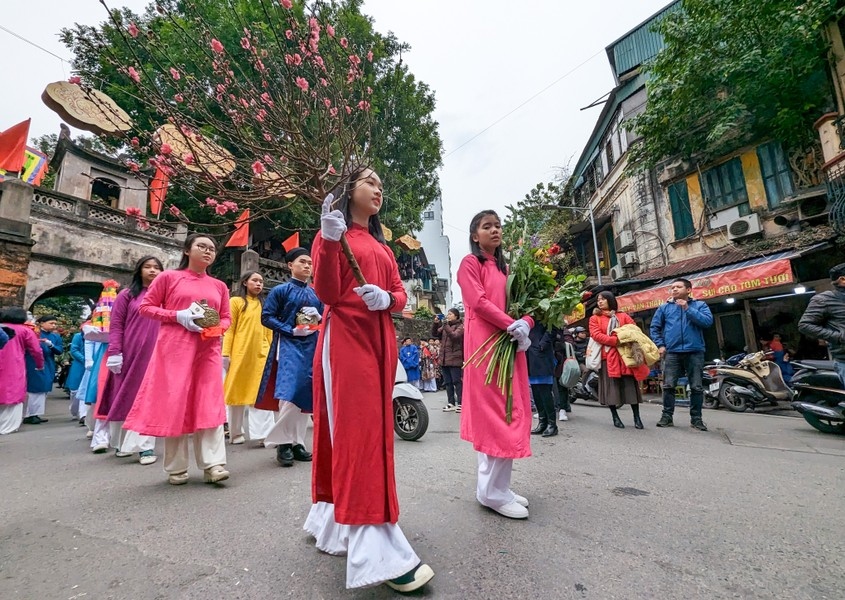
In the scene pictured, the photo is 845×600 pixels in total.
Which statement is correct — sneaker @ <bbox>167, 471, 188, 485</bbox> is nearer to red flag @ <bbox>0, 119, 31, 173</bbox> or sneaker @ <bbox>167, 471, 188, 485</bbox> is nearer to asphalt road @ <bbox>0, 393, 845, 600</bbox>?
asphalt road @ <bbox>0, 393, 845, 600</bbox>

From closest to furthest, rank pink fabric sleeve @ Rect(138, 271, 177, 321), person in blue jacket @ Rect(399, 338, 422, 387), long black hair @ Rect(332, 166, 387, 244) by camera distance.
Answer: long black hair @ Rect(332, 166, 387, 244), pink fabric sleeve @ Rect(138, 271, 177, 321), person in blue jacket @ Rect(399, 338, 422, 387)

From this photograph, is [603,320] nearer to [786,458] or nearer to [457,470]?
[786,458]

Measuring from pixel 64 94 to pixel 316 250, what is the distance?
15919 mm

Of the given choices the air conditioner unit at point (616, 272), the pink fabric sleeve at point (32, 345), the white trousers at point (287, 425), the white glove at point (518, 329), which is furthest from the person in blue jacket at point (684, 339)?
the air conditioner unit at point (616, 272)

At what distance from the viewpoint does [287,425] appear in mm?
3506

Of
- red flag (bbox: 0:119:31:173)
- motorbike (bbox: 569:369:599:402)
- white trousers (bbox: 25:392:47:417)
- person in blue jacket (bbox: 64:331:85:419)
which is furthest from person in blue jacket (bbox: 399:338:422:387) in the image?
red flag (bbox: 0:119:31:173)

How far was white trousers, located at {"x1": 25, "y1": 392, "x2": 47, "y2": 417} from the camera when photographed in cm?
733

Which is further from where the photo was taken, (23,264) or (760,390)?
(23,264)

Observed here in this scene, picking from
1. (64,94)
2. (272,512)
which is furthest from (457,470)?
(64,94)

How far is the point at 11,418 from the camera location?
6074mm

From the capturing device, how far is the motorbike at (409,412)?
14.9 feet

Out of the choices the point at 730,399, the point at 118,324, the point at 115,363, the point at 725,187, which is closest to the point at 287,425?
the point at 115,363

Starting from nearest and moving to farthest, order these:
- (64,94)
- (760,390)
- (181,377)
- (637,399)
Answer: (181,377) → (637,399) → (760,390) → (64,94)

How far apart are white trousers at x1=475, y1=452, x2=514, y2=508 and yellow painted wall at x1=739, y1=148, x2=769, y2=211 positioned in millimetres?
12087
